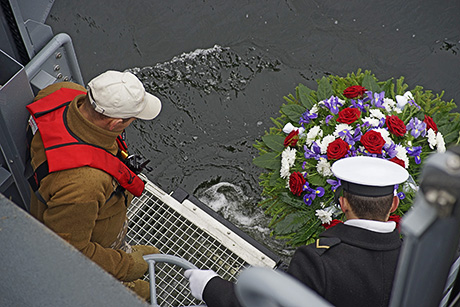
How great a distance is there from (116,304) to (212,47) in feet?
14.0

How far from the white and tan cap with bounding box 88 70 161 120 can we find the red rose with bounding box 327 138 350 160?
0.90m

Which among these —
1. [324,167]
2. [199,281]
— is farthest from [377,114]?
[199,281]

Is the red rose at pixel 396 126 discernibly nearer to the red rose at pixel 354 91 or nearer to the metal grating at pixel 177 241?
the red rose at pixel 354 91

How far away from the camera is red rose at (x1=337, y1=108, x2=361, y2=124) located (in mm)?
2744

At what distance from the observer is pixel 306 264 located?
6.69 feet

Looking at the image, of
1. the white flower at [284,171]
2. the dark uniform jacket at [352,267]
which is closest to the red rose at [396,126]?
the white flower at [284,171]

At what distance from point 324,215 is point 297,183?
0.21 m

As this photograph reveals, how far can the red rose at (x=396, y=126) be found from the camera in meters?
2.70

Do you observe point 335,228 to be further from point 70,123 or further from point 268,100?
point 268,100

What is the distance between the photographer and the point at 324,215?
274cm

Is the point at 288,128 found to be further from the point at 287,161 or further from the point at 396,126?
the point at 396,126

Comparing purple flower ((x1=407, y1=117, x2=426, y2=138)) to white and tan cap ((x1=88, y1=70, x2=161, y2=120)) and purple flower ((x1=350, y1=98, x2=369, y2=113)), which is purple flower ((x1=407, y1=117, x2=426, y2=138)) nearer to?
purple flower ((x1=350, y1=98, x2=369, y2=113))

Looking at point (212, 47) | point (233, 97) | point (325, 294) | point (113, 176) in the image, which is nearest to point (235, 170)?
point (233, 97)

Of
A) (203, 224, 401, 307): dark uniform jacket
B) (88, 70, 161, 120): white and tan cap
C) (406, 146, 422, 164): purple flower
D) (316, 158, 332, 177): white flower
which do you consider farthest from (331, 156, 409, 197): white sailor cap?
(88, 70, 161, 120): white and tan cap
